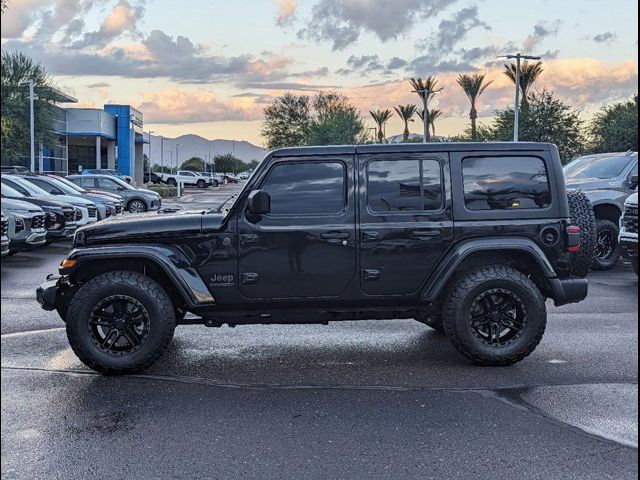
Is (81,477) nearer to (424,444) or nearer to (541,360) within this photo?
(424,444)

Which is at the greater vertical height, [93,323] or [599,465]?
[93,323]

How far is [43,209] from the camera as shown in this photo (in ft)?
53.0

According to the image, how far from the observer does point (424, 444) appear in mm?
4637

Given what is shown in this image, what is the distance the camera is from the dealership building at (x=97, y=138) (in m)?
66.1

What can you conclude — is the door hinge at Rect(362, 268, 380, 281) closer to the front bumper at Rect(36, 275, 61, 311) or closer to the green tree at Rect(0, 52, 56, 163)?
the front bumper at Rect(36, 275, 61, 311)

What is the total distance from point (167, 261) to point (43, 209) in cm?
1084

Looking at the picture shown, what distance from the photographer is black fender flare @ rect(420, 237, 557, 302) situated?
650 cm

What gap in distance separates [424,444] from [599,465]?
3.24 feet

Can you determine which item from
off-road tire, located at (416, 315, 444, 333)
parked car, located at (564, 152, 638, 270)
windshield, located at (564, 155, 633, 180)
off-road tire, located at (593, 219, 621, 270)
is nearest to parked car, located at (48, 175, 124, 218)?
windshield, located at (564, 155, 633, 180)

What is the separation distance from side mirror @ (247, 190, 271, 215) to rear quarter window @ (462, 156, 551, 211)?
1.73 meters

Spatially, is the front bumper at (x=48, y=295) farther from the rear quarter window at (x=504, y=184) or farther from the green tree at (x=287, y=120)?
the green tree at (x=287, y=120)

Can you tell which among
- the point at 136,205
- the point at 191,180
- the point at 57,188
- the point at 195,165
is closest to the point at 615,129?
the point at 136,205

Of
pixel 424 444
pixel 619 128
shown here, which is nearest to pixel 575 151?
pixel 619 128

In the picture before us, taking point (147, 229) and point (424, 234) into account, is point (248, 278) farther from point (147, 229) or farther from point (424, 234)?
point (424, 234)
